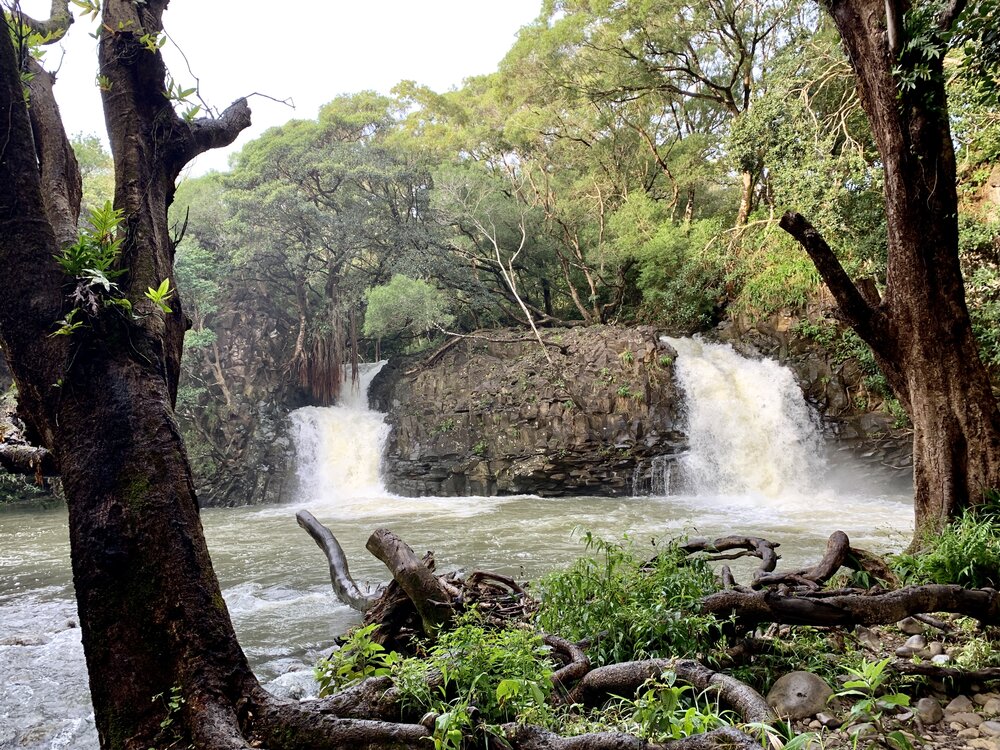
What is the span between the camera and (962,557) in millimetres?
3639

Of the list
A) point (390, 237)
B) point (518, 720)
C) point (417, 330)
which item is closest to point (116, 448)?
point (518, 720)

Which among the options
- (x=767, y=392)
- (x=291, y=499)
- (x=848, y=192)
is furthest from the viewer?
(x=291, y=499)

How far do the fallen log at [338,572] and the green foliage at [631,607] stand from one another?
179 cm

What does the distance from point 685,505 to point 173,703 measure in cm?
1061

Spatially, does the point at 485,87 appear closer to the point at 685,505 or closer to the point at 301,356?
the point at 301,356

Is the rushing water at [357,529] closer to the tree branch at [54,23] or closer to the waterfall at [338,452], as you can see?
the waterfall at [338,452]

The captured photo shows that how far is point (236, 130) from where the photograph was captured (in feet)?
12.7

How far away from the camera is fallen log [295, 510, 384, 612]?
464cm

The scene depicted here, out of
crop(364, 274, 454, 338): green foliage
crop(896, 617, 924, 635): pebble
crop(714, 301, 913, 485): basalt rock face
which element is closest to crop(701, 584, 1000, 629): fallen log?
crop(896, 617, 924, 635): pebble

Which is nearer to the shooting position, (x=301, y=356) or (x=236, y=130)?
(x=236, y=130)

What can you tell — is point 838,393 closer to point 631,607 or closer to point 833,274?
point 833,274

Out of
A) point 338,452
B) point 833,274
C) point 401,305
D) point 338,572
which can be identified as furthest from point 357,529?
point 833,274

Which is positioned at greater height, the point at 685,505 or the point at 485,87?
the point at 485,87

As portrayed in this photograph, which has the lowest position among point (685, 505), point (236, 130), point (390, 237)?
point (685, 505)
